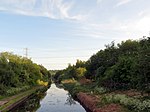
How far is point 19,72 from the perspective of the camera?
56625 mm

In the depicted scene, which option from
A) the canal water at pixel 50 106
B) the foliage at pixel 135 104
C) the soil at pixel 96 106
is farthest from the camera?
the canal water at pixel 50 106

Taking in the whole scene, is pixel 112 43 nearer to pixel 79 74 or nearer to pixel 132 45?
pixel 132 45

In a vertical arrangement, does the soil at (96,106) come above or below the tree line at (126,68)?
below

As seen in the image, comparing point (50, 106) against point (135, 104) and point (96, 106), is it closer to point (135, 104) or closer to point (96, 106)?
point (96, 106)

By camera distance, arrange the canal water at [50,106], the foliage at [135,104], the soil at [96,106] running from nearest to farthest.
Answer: the foliage at [135,104]
the soil at [96,106]
the canal water at [50,106]

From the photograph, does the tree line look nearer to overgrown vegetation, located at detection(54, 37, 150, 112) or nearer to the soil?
overgrown vegetation, located at detection(54, 37, 150, 112)

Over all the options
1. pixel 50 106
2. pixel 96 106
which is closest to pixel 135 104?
pixel 96 106

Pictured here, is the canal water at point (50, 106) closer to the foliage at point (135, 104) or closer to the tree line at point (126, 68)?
the foliage at point (135, 104)

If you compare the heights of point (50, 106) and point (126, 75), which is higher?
point (126, 75)

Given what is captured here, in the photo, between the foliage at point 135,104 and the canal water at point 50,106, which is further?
the canal water at point 50,106

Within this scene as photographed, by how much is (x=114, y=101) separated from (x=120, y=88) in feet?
43.7

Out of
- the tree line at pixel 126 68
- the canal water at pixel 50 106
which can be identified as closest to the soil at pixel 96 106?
the canal water at pixel 50 106

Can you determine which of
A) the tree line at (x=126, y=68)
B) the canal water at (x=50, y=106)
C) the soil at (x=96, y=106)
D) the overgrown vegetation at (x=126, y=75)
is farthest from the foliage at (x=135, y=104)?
the canal water at (x=50, y=106)

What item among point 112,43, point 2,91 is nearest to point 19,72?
point 2,91
